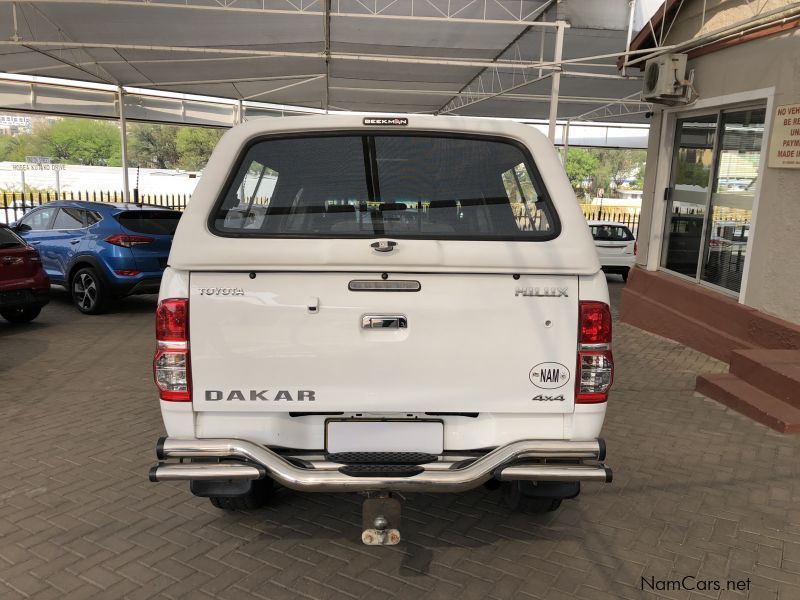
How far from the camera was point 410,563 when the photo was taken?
307 centimetres

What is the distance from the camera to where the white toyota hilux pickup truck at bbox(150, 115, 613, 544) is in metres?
2.53

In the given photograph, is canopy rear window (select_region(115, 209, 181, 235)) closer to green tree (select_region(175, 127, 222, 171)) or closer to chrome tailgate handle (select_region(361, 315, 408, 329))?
chrome tailgate handle (select_region(361, 315, 408, 329))

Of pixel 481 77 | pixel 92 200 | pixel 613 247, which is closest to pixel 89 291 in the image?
pixel 613 247

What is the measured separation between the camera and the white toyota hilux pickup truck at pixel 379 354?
253 centimetres

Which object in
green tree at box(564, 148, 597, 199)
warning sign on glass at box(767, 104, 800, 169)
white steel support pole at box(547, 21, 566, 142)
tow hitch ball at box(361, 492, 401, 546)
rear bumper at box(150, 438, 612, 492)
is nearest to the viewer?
rear bumper at box(150, 438, 612, 492)

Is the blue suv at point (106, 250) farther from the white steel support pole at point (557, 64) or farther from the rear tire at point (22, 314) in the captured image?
→ the white steel support pole at point (557, 64)

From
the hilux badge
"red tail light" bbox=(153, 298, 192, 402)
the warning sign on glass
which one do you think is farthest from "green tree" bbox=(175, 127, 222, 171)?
the hilux badge

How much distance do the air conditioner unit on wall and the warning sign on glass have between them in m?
1.67

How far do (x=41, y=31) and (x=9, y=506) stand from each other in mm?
12064

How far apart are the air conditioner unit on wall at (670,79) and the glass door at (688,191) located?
0.45m

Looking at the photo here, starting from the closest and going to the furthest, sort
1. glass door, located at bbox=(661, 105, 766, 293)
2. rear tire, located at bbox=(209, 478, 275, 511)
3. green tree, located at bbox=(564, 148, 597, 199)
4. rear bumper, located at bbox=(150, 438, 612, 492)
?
rear bumper, located at bbox=(150, 438, 612, 492) < rear tire, located at bbox=(209, 478, 275, 511) < glass door, located at bbox=(661, 105, 766, 293) < green tree, located at bbox=(564, 148, 597, 199)

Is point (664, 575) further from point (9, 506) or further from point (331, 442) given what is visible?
point (9, 506)

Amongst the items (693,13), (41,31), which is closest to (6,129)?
(41,31)

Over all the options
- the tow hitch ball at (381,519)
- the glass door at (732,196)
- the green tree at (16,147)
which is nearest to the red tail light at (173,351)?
the tow hitch ball at (381,519)
